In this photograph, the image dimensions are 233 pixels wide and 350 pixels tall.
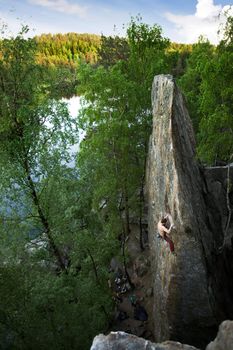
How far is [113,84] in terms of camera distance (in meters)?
26.9

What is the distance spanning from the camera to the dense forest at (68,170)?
20.4 m

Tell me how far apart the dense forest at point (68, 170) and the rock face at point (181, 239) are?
395 centimetres

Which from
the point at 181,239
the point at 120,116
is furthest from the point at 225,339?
the point at 120,116

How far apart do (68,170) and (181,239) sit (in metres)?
8.14

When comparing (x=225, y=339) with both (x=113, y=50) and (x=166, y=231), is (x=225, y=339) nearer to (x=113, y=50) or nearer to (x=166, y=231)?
(x=166, y=231)

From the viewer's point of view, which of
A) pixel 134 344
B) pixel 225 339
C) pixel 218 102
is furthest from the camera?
pixel 218 102

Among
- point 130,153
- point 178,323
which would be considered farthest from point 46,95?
point 178,323

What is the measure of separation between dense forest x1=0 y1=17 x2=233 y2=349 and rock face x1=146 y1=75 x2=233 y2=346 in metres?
3.95

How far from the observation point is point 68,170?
23906 millimetres

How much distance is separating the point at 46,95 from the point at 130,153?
9599mm

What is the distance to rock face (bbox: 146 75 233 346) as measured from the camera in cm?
2048

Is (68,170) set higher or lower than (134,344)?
higher

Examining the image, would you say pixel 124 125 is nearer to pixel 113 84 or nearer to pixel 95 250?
pixel 113 84

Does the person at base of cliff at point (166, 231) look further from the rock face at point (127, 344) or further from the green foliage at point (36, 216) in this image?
the rock face at point (127, 344)
